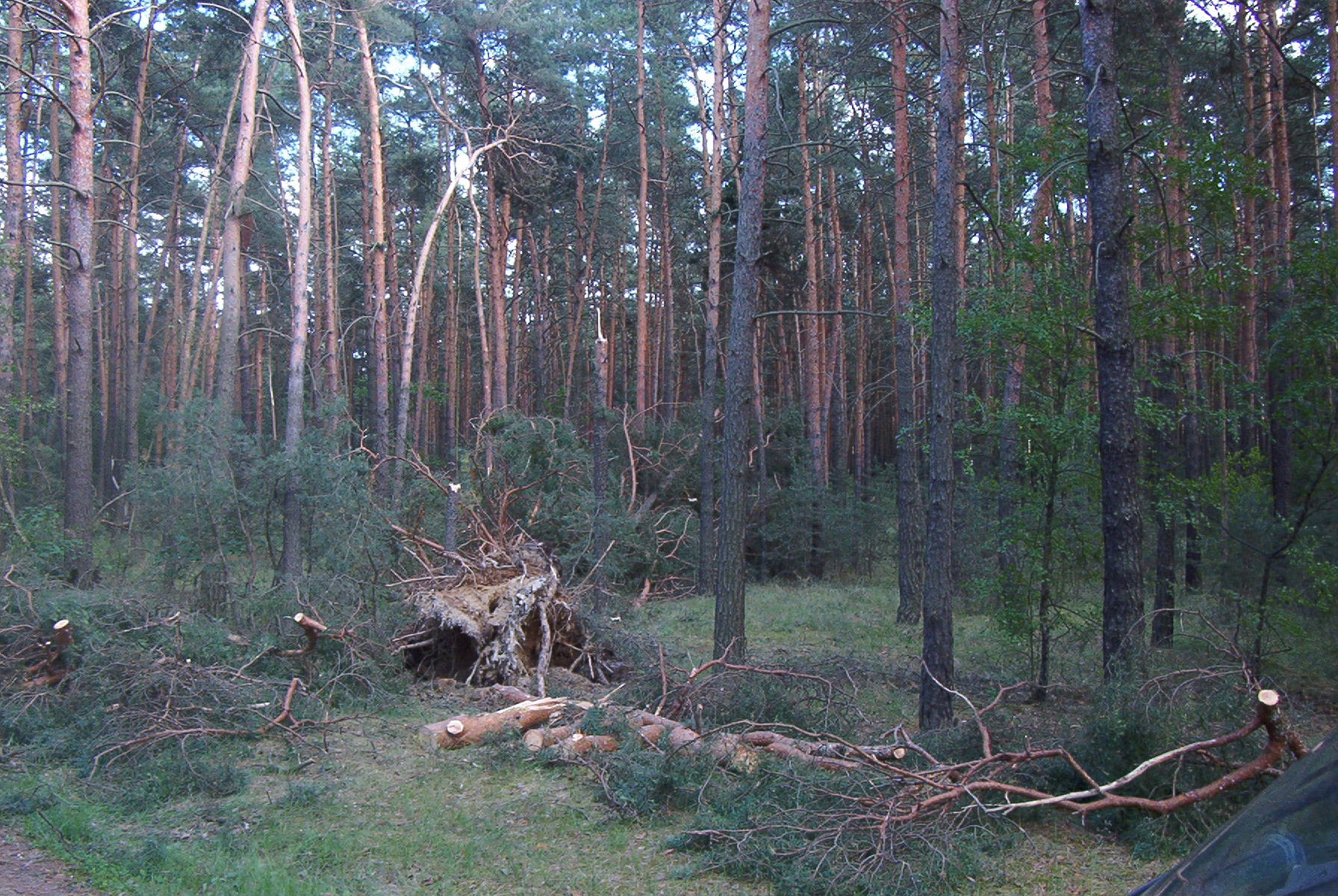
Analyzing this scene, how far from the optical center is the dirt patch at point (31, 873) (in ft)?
17.7

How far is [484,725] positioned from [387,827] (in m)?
2.17

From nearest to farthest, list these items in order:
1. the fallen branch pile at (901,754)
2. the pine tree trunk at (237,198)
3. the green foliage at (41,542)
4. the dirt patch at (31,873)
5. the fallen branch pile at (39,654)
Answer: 1. the fallen branch pile at (901,754)
2. the dirt patch at (31,873)
3. the fallen branch pile at (39,654)
4. the green foliage at (41,542)
5. the pine tree trunk at (237,198)

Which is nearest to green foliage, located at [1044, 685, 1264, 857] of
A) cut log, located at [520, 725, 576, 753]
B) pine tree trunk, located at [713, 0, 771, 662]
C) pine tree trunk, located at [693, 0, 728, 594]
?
cut log, located at [520, 725, 576, 753]

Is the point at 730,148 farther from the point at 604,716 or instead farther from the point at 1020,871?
the point at 1020,871

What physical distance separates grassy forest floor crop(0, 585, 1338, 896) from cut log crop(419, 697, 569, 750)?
0.58ft

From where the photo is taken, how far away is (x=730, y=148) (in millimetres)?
22750

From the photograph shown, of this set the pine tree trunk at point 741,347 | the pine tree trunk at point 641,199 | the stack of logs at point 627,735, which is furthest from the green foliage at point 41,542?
the pine tree trunk at point 641,199

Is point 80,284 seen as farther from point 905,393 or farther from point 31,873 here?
point 905,393

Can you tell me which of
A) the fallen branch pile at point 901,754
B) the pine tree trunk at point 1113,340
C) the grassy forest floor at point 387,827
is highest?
the pine tree trunk at point 1113,340

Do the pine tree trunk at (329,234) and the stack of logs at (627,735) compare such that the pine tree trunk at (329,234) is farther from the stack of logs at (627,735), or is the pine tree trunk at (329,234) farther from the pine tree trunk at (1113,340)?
the pine tree trunk at (1113,340)

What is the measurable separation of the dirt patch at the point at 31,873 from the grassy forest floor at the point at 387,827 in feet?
0.27

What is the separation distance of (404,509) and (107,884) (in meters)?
9.51

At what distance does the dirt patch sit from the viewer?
539 cm

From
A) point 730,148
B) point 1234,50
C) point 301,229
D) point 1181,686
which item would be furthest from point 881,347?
point 1181,686
